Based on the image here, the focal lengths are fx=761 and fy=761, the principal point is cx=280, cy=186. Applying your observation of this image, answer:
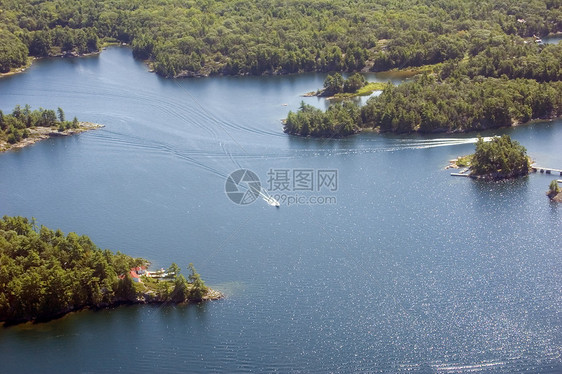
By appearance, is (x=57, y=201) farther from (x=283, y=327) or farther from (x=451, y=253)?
(x=451, y=253)

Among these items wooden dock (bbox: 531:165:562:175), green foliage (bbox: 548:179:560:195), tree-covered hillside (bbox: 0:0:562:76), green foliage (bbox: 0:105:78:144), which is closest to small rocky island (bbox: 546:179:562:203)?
green foliage (bbox: 548:179:560:195)

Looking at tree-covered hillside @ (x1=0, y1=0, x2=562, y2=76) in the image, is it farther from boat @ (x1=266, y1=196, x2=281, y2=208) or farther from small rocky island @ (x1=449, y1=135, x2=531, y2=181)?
boat @ (x1=266, y1=196, x2=281, y2=208)

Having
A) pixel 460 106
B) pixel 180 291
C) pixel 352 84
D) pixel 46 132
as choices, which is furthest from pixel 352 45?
pixel 180 291

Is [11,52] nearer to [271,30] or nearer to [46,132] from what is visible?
[46,132]

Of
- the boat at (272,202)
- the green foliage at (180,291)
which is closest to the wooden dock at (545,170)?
the boat at (272,202)

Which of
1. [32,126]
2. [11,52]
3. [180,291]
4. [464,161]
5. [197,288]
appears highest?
[11,52]

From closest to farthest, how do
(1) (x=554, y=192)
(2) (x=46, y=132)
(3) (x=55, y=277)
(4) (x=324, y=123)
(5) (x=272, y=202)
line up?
(3) (x=55, y=277) < (1) (x=554, y=192) < (5) (x=272, y=202) < (4) (x=324, y=123) < (2) (x=46, y=132)

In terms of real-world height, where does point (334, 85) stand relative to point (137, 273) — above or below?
above

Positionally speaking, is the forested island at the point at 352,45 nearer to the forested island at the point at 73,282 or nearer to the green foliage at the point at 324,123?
the green foliage at the point at 324,123
